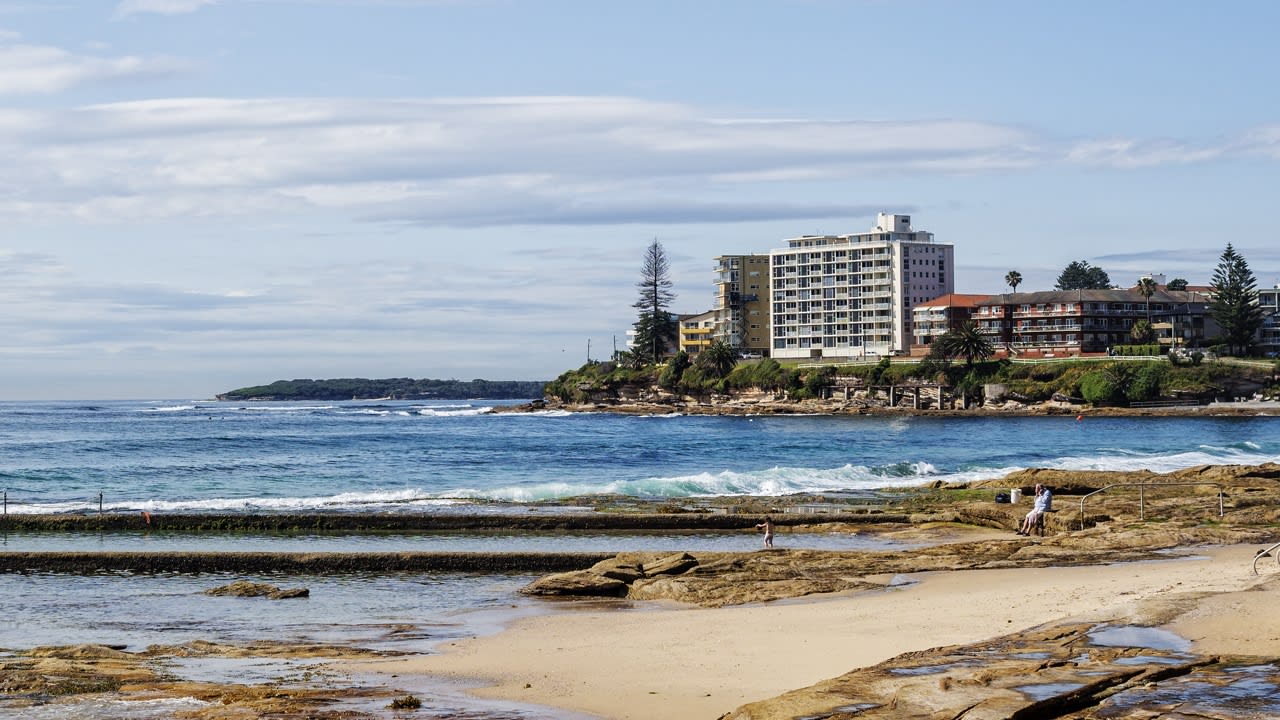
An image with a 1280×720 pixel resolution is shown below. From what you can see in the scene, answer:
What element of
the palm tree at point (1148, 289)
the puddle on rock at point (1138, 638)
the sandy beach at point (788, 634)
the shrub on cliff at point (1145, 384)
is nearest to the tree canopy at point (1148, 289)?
the palm tree at point (1148, 289)

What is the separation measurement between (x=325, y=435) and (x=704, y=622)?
76986 millimetres

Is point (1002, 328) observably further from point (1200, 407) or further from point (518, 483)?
point (518, 483)

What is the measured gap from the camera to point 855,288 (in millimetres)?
169250

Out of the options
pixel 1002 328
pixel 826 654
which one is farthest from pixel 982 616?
pixel 1002 328

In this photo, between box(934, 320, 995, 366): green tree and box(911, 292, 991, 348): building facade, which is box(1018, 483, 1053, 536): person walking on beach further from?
box(911, 292, 991, 348): building facade

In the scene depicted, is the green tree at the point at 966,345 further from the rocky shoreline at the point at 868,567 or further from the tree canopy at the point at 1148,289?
the rocky shoreline at the point at 868,567

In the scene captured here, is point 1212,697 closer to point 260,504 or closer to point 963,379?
point 260,504

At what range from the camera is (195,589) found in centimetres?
2412

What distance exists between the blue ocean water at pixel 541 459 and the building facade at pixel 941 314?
47.4 m

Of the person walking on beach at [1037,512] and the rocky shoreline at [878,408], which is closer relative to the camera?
the person walking on beach at [1037,512]

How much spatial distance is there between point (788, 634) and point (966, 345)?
12144 centimetres

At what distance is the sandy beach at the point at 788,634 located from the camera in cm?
1391

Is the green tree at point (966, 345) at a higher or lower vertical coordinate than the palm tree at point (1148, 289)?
lower

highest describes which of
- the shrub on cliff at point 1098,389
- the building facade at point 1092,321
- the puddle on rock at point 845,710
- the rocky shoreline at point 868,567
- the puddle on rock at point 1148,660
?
the building facade at point 1092,321
